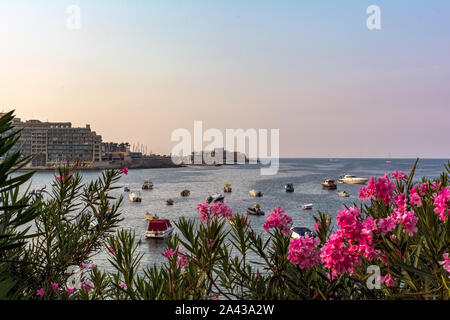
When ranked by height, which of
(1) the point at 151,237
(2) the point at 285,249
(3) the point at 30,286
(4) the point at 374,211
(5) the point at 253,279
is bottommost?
(1) the point at 151,237

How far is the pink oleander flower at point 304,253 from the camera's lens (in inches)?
84.4

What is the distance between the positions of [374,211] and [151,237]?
28.3 meters

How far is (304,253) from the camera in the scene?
2148 mm

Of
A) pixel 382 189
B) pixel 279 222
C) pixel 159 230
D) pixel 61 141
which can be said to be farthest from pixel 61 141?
pixel 382 189

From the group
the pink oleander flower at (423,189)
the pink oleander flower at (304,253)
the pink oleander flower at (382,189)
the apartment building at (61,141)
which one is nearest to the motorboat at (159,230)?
the pink oleander flower at (423,189)

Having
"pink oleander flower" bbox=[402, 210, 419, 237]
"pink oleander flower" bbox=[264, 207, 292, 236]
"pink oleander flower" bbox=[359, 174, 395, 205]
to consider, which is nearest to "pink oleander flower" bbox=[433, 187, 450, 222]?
"pink oleander flower" bbox=[402, 210, 419, 237]

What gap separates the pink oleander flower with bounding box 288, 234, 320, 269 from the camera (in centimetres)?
214

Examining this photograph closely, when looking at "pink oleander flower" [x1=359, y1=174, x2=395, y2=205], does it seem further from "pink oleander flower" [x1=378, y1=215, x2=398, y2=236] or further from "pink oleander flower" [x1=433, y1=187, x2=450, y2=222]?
"pink oleander flower" [x1=378, y1=215, x2=398, y2=236]

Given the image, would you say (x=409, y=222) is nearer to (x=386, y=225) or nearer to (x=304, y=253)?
(x=386, y=225)

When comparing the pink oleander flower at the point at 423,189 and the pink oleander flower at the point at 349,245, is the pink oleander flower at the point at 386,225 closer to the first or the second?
the pink oleander flower at the point at 349,245
